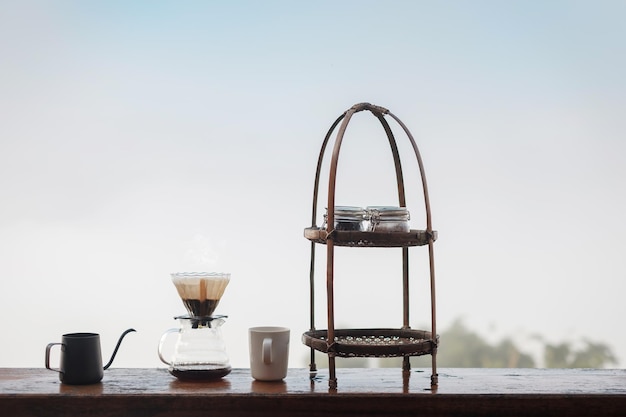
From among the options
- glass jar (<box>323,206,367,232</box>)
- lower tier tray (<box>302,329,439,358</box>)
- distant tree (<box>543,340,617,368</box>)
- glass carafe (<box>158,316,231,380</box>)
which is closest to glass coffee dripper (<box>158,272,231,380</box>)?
glass carafe (<box>158,316,231,380</box>)

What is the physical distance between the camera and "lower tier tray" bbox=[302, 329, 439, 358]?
75.1 inches

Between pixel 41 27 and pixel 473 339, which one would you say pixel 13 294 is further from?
pixel 473 339

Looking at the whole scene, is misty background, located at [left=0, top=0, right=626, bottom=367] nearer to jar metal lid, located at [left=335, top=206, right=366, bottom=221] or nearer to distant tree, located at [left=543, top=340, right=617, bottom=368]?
distant tree, located at [left=543, top=340, right=617, bottom=368]

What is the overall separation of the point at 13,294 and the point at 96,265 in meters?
0.32

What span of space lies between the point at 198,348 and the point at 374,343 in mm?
508

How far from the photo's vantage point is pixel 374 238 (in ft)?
6.35

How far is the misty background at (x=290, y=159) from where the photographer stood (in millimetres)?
2648

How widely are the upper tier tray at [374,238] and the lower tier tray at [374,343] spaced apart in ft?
0.87

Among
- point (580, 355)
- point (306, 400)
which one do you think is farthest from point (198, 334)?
point (580, 355)

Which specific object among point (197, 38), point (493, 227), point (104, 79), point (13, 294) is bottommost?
point (13, 294)

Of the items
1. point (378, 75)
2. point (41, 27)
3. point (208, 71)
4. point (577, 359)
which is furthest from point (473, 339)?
point (41, 27)

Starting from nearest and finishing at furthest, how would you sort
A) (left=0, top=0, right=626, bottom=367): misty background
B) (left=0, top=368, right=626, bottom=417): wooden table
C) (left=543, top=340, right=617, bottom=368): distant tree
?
(left=0, top=368, right=626, bottom=417): wooden table, (left=0, top=0, right=626, bottom=367): misty background, (left=543, top=340, right=617, bottom=368): distant tree

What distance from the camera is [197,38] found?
109 inches

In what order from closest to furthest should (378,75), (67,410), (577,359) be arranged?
(67,410) < (378,75) < (577,359)
